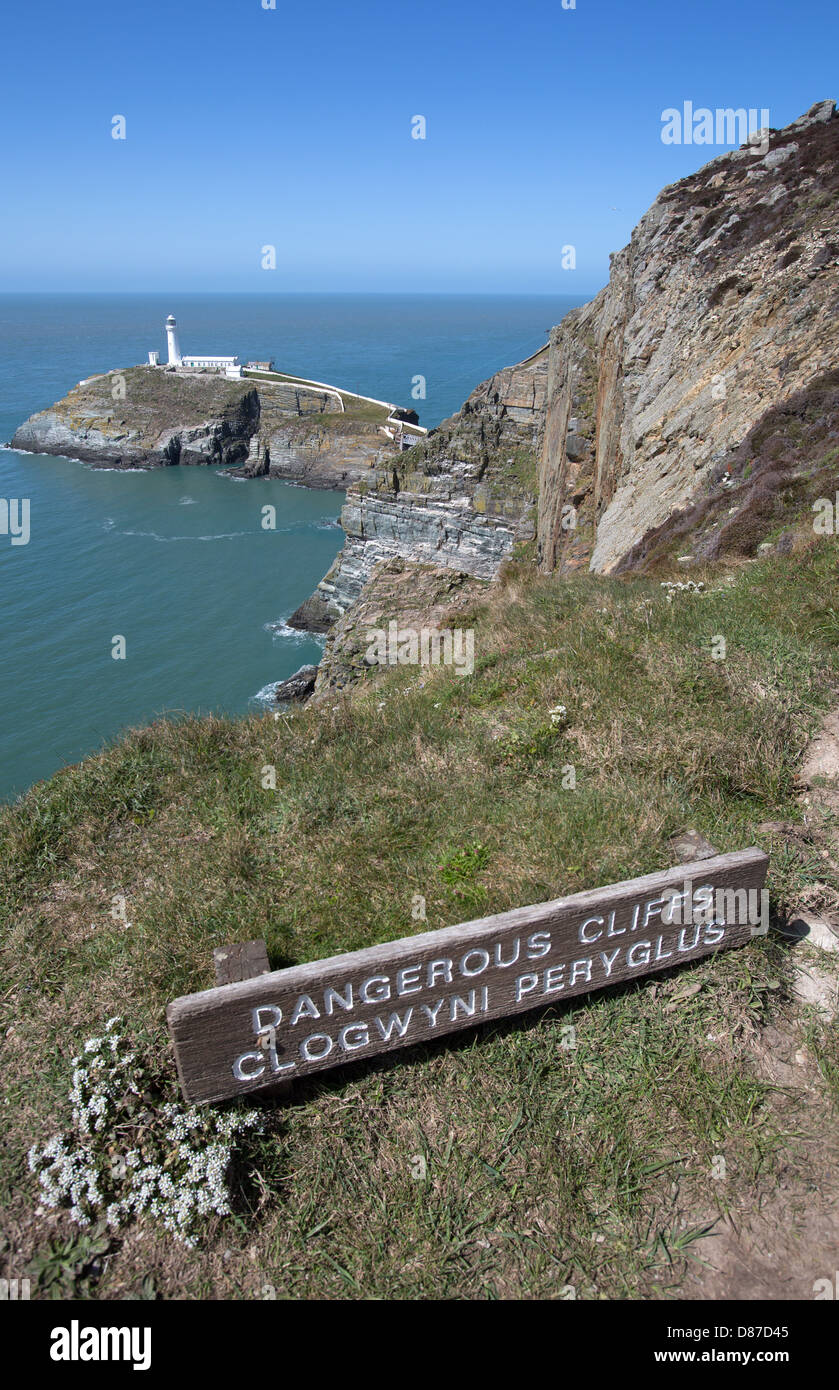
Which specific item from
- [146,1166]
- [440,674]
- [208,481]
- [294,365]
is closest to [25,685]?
[440,674]

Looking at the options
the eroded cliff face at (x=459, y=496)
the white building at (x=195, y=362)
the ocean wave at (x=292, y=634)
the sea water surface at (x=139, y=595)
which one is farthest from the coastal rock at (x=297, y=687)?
the white building at (x=195, y=362)

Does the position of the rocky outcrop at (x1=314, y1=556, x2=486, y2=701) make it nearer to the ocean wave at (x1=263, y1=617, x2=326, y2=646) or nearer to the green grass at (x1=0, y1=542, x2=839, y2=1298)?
the ocean wave at (x1=263, y1=617, x2=326, y2=646)

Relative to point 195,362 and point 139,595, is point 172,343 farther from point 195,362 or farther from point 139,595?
point 139,595

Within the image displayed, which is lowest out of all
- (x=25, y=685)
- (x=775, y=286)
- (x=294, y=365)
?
(x=25, y=685)

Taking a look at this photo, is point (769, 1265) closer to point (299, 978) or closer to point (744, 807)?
point (299, 978)
